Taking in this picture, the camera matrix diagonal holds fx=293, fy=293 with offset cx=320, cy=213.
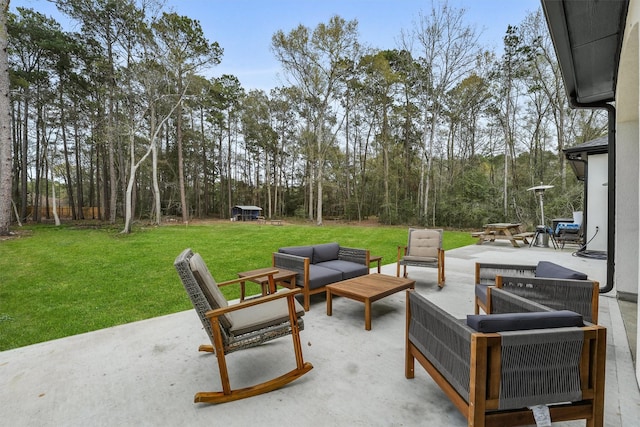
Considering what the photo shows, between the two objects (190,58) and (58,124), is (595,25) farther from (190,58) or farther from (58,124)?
(58,124)

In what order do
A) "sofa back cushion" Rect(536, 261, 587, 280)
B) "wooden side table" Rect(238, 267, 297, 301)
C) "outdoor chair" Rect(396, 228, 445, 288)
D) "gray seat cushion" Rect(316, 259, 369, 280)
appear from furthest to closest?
"outdoor chair" Rect(396, 228, 445, 288) < "gray seat cushion" Rect(316, 259, 369, 280) < "wooden side table" Rect(238, 267, 297, 301) < "sofa back cushion" Rect(536, 261, 587, 280)

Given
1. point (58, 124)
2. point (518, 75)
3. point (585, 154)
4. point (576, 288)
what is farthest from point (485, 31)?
point (58, 124)

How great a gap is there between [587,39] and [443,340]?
3093mm

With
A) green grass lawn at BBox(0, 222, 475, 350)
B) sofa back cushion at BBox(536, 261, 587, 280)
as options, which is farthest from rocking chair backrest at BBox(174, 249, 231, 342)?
sofa back cushion at BBox(536, 261, 587, 280)

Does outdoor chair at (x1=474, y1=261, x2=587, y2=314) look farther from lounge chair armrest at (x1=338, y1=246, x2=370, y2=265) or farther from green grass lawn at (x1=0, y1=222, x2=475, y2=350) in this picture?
green grass lawn at (x1=0, y1=222, x2=475, y2=350)

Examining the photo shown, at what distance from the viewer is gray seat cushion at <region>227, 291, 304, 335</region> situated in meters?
2.02

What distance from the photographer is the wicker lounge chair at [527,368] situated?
4.31ft

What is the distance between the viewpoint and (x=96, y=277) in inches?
206

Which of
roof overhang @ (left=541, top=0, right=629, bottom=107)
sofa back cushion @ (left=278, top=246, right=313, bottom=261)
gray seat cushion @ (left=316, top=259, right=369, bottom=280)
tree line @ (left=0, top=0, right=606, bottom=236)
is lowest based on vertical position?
gray seat cushion @ (left=316, top=259, right=369, bottom=280)

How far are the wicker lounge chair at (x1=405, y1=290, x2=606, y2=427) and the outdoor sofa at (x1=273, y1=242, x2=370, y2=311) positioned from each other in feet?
6.92

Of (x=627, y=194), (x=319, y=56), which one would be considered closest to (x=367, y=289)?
(x=627, y=194)

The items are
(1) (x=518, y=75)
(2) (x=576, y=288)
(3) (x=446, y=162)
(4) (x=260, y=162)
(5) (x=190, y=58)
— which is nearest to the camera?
(2) (x=576, y=288)

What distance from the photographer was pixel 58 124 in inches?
663

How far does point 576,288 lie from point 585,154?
5689 millimetres
